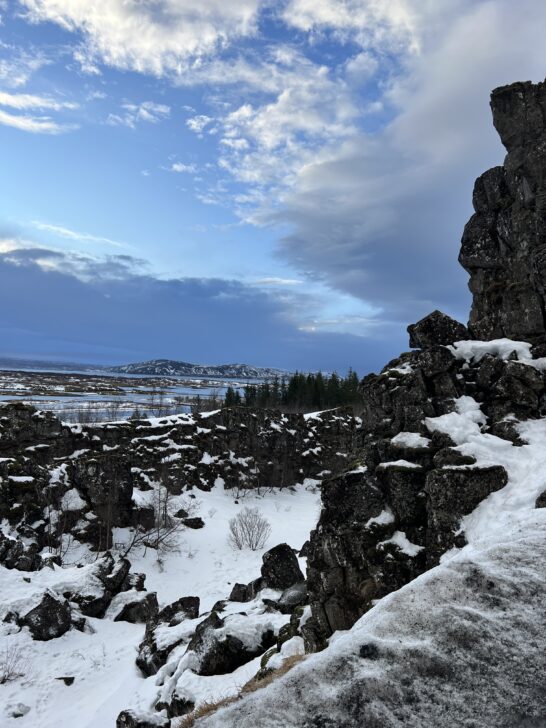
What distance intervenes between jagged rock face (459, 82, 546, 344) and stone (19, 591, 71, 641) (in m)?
30.3

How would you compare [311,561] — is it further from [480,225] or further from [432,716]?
[480,225]

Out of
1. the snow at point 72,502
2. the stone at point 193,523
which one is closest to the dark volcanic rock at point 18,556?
the snow at point 72,502

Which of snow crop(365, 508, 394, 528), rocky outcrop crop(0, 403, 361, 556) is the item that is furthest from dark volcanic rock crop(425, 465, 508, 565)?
rocky outcrop crop(0, 403, 361, 556)

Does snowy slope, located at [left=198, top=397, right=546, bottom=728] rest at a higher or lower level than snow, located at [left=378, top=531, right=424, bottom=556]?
higher

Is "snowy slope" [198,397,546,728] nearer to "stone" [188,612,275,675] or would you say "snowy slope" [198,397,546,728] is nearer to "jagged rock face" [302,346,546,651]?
"jagged rock face" [302,346,546,651]

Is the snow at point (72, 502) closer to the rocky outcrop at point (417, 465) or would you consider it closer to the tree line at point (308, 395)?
the rocky outcrop at point (417, 465)

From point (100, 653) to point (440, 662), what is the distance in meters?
25.6

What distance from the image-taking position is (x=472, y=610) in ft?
22.7

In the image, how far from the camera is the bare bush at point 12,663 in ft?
70.4

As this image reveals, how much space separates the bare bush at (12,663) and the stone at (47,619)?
158cm

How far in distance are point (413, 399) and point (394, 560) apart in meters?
6.44

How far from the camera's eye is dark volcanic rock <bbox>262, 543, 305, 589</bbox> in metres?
28.5

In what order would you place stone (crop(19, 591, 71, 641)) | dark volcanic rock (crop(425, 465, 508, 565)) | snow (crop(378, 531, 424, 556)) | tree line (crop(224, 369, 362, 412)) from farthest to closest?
1. tree line (crop(224, 369, 362, 412))
2. stone (crop(19, 591, 71, 641))
3. snow (crop(378, 531, 424, 556))
4. dark volcanic rock (crop(425, 465, 508, 565))

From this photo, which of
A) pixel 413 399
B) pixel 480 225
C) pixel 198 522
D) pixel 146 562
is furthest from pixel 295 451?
pixel 413 399
